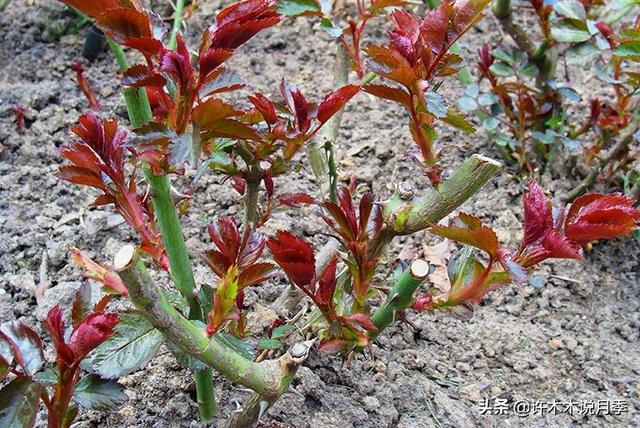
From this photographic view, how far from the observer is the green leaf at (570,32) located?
171 cm

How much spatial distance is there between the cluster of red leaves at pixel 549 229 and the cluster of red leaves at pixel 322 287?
18 cm

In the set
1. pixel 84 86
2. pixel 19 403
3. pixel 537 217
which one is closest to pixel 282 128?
pixel 537 217

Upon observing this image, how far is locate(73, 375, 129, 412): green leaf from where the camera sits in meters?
0.87

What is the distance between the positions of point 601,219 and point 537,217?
86mm

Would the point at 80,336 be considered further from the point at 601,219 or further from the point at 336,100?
the point at 601,219

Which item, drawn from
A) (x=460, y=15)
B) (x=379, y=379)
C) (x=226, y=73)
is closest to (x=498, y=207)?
(x=379, y=379)

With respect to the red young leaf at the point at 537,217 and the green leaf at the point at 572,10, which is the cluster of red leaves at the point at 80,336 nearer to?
the red young leaf at the point at 537,217

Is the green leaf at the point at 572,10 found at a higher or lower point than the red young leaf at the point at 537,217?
lower

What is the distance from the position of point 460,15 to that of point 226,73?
1.09 ft

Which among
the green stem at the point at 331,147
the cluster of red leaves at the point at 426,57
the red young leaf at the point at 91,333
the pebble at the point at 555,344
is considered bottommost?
the pebble at the point at 555,344

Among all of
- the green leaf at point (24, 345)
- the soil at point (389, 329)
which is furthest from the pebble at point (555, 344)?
the green leaf at point (24, 345)

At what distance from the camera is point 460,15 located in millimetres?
935

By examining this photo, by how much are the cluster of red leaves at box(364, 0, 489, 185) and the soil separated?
164 millimetres

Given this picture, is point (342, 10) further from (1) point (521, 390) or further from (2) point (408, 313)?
(1) point (521, 390)
